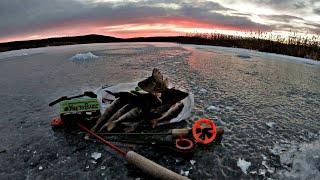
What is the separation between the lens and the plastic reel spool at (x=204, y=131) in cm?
A: 479

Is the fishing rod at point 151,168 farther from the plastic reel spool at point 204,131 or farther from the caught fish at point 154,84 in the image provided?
the caught fish at point 154,84

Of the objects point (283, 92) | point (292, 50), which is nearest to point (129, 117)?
point (283, 92)

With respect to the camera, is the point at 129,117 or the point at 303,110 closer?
the point at 129,117

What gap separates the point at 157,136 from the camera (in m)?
5.34

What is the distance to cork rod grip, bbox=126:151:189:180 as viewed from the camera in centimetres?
354

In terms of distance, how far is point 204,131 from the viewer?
4879mm

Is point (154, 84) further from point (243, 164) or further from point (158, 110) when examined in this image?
point (243, 164)

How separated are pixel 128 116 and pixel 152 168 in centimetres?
185

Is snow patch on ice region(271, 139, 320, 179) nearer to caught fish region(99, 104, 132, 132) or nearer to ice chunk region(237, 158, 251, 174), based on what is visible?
ice chunk region(237, 158, 251, 174)

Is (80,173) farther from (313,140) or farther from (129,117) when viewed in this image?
(313,140)

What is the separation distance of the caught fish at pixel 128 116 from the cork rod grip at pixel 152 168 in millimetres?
1292

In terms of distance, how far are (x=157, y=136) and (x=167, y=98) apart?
114cm

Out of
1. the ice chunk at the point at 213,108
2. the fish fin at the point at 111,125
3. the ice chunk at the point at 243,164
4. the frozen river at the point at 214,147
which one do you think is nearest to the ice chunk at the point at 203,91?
the frozen river at the point at 214,147

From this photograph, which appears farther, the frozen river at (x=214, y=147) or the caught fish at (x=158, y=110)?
the caught fish at (x=158, y=110)
